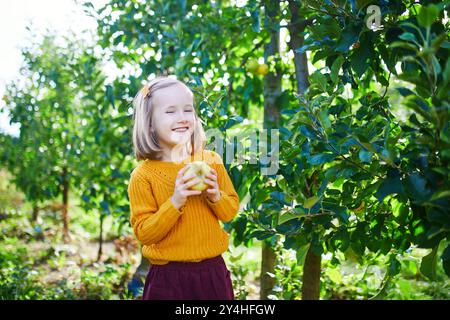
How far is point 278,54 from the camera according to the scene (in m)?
2.76

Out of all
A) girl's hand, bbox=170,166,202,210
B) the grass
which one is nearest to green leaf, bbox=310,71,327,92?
girl's hand, bbox=170,166,202,210

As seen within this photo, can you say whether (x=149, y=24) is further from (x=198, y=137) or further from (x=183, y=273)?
(x=183, y=273)

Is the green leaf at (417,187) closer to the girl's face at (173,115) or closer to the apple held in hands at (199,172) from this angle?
the apple held in hands at (199,172)

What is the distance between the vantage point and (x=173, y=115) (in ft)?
4.99

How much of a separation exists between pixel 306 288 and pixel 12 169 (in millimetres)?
2887

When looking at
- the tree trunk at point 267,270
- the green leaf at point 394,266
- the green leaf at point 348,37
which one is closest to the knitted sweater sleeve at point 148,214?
the green leaf at point 348,37

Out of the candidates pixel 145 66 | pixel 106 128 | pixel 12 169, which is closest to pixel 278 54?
pixel 145 66

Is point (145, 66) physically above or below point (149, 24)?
below

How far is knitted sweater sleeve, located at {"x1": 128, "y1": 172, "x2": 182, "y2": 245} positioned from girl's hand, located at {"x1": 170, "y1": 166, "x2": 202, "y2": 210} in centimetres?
2

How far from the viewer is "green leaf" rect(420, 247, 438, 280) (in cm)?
150

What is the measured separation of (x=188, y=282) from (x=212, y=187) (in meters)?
0.27

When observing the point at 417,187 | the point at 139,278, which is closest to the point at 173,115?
the point at 417,187

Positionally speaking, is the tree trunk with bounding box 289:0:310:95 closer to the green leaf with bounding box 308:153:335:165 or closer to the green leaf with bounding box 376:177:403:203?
the green leaf with bounding box 308:153:335:165

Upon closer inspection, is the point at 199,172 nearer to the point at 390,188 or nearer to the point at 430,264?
the point at 390,188
